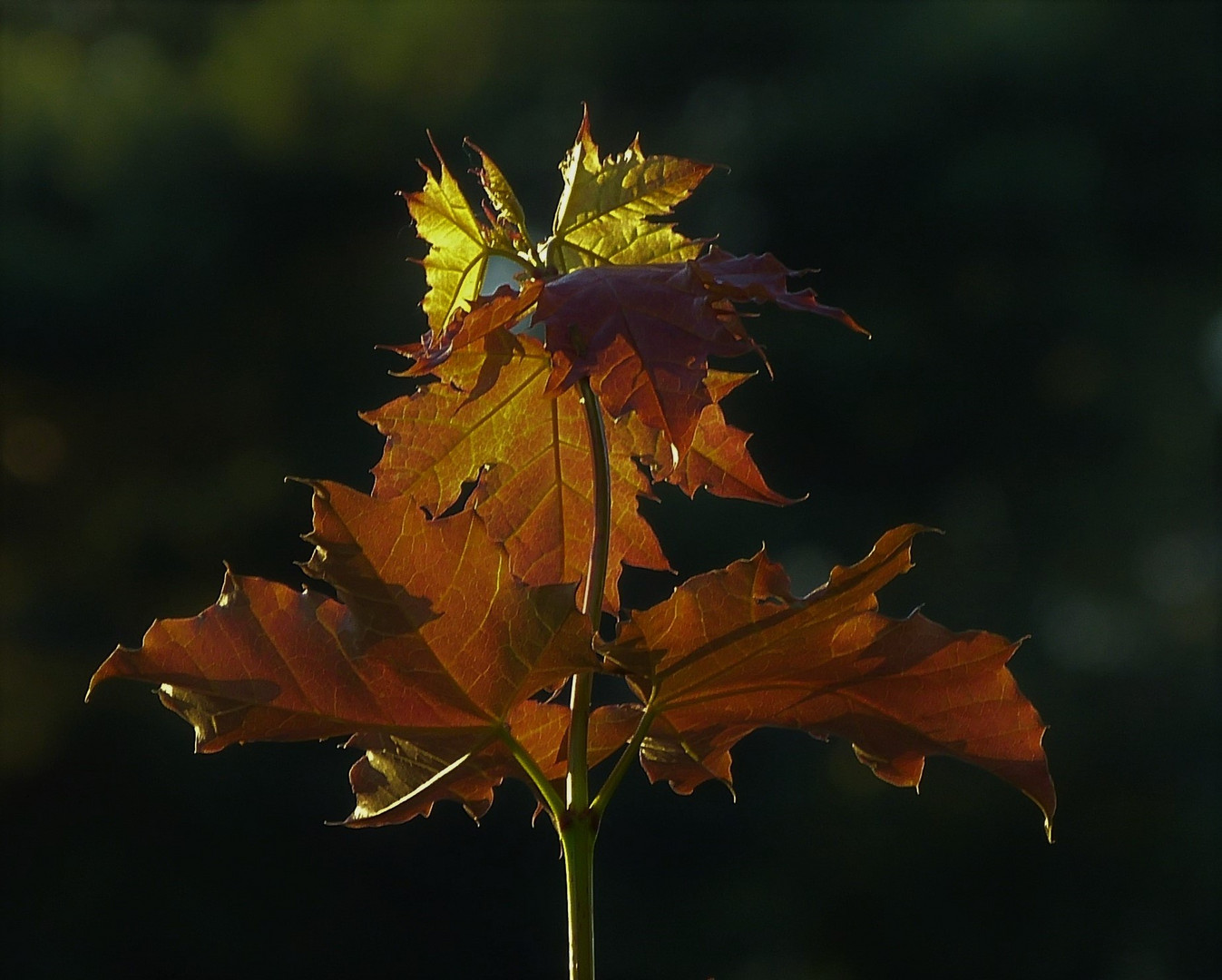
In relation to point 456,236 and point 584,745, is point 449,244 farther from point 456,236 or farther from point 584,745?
point 584,745

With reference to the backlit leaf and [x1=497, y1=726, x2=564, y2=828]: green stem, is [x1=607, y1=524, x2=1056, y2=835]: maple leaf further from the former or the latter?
the backlit leaf

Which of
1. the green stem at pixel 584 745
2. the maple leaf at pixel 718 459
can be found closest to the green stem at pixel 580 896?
the green stem at pixel 584 745

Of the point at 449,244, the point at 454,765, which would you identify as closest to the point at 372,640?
the point at 454,765

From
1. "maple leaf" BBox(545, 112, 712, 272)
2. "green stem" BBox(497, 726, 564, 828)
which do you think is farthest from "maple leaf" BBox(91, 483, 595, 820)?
"maple leaf" BBox(545, 112, 712, 272)

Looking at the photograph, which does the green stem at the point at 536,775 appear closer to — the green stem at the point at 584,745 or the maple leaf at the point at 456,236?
the green stem at the point at 584,745

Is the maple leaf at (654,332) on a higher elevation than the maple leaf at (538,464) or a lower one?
higher

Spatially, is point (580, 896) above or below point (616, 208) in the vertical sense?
below

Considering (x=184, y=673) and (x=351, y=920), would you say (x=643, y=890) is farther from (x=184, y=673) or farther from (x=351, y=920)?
(x=184, y=673)

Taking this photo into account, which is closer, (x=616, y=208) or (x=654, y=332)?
(x=654, y=332)
